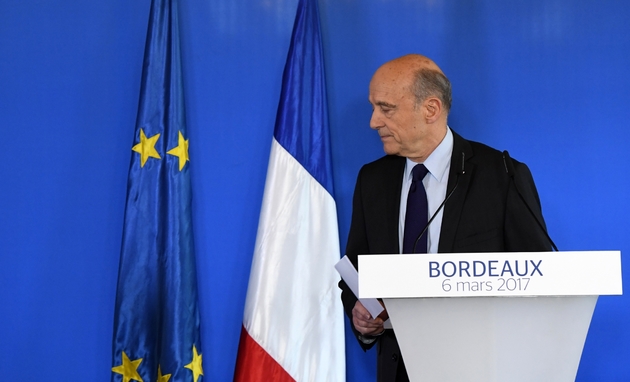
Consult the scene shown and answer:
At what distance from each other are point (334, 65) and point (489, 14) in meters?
0.65

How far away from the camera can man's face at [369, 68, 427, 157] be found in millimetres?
2080

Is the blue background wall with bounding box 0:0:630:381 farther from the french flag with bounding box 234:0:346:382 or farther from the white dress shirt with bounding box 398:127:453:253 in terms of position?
the white dress shirt with bounding box 398:127:453:253

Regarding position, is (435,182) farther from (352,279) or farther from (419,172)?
(352,279)

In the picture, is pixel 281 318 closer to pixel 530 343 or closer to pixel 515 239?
pixel 515 239

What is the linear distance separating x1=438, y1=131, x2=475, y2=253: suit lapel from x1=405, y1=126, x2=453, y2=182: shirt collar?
3 cm

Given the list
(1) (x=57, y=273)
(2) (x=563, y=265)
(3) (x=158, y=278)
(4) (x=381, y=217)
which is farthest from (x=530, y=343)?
(1) (x=57, y=273)

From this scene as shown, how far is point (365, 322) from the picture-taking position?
1.84 m

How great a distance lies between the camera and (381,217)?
209 cm

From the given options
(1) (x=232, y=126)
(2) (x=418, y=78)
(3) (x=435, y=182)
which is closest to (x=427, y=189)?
(3) (x=435, y=182)

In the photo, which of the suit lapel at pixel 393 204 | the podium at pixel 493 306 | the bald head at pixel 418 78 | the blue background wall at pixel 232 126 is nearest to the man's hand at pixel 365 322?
the suit lapel at pixel 393 204

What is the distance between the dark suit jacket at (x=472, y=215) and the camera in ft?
6.28

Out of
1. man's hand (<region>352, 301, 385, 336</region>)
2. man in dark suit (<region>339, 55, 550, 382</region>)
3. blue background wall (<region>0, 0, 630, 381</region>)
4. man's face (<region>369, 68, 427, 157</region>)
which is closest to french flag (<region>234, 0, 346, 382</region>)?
blue background wall (<region>0, 0, 630, 381</region>)

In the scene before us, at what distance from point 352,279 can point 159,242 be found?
106 centimetres

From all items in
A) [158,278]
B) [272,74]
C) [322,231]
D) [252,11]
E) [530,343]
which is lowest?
[530,343]
